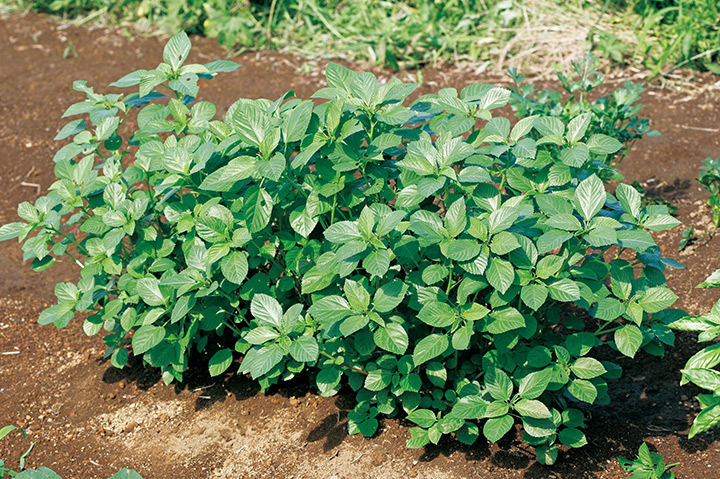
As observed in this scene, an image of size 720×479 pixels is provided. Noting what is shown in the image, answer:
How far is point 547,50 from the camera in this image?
193 inches

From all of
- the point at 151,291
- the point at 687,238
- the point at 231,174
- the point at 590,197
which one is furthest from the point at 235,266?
the point at 687,238

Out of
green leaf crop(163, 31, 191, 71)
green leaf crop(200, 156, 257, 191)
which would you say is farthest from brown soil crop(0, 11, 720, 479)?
green leaf crop(163, 31, 191, 71)

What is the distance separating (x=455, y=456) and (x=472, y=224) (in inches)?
32.8

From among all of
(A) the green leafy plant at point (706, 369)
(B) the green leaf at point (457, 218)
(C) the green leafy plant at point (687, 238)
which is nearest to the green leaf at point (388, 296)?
(B) the green leaf at point (457, 218)

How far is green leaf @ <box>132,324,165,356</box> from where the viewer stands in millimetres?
2172

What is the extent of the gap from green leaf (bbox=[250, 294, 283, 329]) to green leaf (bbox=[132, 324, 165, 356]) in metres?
0.42

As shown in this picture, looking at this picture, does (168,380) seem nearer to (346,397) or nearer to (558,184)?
(346,397)

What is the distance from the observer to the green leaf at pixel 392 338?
72.9 inches

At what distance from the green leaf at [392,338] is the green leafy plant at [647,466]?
2.45ft

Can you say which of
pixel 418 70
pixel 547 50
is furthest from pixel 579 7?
pixel 418 70

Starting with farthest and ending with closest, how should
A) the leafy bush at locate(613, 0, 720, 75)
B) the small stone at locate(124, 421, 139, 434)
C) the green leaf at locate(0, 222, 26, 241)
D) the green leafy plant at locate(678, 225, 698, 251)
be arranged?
the leafy bush at locate(613, 0, 720, 75) → the green leafy plant at locate(678, 225, 698, 251) → the small stone at locate(124, 421, 139, 434) → the green leaf at locate(0, 222, 26, 241)

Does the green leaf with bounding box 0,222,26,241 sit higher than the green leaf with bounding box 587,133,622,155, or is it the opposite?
the green leaf with bounding box 587,133,622,155

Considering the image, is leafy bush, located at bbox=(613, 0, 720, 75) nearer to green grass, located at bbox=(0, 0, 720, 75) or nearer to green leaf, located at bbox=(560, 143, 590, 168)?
green grass, located at bbox=(0, 0, 720, 75)

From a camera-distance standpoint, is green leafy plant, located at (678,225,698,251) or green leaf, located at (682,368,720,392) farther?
green leafy plant, located at (678,225,698,251)
